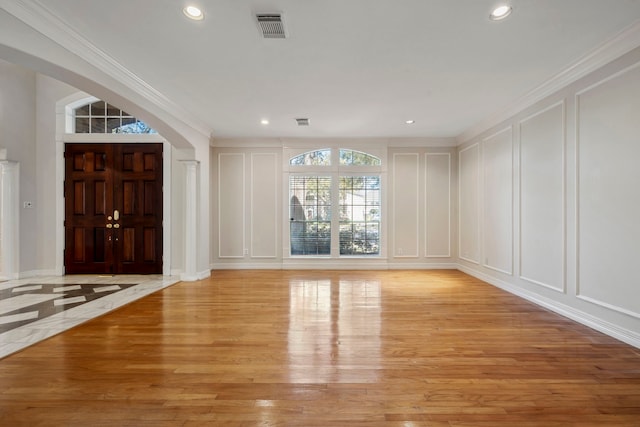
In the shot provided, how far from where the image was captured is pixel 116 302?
13.4 ft

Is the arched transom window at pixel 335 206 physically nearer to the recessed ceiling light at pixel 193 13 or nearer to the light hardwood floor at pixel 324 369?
the light hardwood floor at pixel 324 369

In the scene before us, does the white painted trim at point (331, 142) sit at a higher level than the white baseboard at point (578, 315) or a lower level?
higher

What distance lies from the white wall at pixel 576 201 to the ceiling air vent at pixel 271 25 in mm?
3160

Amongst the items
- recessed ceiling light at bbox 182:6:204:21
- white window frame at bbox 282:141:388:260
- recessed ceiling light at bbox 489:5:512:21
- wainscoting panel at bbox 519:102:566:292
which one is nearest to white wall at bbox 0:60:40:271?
white window frame at bbox 282:141:388:260

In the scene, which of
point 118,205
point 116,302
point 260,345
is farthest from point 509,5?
point 118,205

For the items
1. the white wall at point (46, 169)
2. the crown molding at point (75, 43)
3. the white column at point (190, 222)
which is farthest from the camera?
the white wall at point (46, 169)

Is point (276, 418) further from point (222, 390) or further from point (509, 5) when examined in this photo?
point (509, 5)

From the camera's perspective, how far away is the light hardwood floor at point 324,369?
1804mm

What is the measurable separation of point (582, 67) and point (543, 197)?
1509 millimetres

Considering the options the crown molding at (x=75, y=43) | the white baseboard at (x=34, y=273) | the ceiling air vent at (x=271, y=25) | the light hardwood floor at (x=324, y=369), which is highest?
the ceiling air vent at (x=271, y=25)

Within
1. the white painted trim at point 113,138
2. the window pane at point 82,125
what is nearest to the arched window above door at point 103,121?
the window pane at point 82,125

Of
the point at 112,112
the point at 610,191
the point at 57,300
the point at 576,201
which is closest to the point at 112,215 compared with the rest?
the point at 112,112

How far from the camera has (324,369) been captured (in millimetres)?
2324

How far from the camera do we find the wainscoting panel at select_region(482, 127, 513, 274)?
4738 mm
